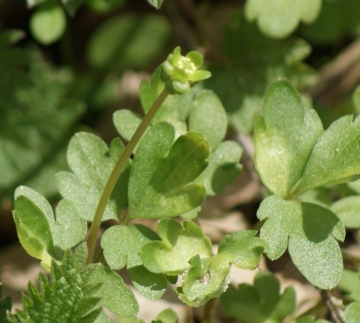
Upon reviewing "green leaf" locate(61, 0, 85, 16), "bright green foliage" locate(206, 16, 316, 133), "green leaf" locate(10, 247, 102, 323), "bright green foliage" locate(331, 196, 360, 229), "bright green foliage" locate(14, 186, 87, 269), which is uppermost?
"green leaf" locate(61, 0, 85, 16)

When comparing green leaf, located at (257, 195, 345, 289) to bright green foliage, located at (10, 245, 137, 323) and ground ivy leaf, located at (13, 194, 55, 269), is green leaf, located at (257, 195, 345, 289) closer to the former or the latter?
bright green foliage, located at (10, 245, 137, 323)

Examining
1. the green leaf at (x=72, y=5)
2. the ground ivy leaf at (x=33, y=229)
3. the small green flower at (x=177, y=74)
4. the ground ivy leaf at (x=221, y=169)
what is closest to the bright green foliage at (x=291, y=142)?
the ground ivy leaf at (x=221, y=169)

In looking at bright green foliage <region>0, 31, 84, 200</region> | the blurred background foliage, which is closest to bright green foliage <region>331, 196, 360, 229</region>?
the blurred background foliage

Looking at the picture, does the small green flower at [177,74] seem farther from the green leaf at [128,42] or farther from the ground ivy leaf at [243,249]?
the green leaf at [128,42]

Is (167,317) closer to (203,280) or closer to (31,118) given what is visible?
(203,280)

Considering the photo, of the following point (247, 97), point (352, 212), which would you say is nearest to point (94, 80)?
point (247, 97)

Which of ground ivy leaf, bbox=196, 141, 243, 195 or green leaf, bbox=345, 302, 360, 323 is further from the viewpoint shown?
ground ivy leaf, bbox=196, 141, 243, 195
